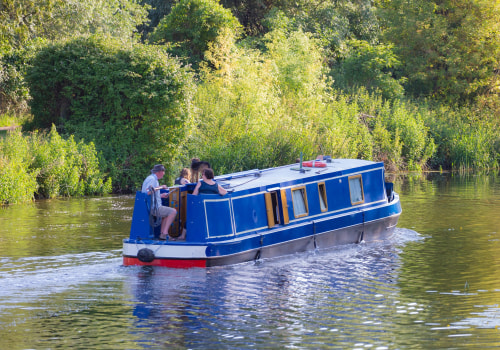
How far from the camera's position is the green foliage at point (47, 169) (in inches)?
911

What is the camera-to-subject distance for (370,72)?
4259 centimetres

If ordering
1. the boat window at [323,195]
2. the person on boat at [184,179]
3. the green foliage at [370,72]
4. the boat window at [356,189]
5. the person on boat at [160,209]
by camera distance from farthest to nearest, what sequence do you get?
1. the green foliage at [370,72]
2. the boat window at [356,189]
3. the boat window at [323,195]
4. the person on boat at [184,179]
5. the person on boat at [160,209]

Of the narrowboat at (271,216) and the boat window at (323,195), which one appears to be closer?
the narrowboat at (271,216)

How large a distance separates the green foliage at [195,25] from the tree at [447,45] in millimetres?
13030

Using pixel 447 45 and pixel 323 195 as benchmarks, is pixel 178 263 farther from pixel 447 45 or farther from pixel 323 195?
pixel 447 45

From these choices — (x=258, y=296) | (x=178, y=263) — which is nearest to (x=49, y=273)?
(x=178, y=263)

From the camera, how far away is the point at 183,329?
10.2 metres

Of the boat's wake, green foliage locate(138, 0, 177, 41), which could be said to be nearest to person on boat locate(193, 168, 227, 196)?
the boat's wake

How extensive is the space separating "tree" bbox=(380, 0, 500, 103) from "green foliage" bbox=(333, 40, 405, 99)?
97.0 inches

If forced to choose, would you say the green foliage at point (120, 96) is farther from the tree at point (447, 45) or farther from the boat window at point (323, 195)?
the tree at point (447, 45)

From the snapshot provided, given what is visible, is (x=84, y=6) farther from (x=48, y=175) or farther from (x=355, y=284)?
(x=355, y=284)

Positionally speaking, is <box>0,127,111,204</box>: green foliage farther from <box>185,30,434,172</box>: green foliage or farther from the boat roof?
the boat roof

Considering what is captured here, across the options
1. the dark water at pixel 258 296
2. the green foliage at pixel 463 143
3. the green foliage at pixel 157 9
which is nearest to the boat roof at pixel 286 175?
the dark water at pixel 258 296

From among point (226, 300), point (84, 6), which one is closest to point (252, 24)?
point (84, 6)
